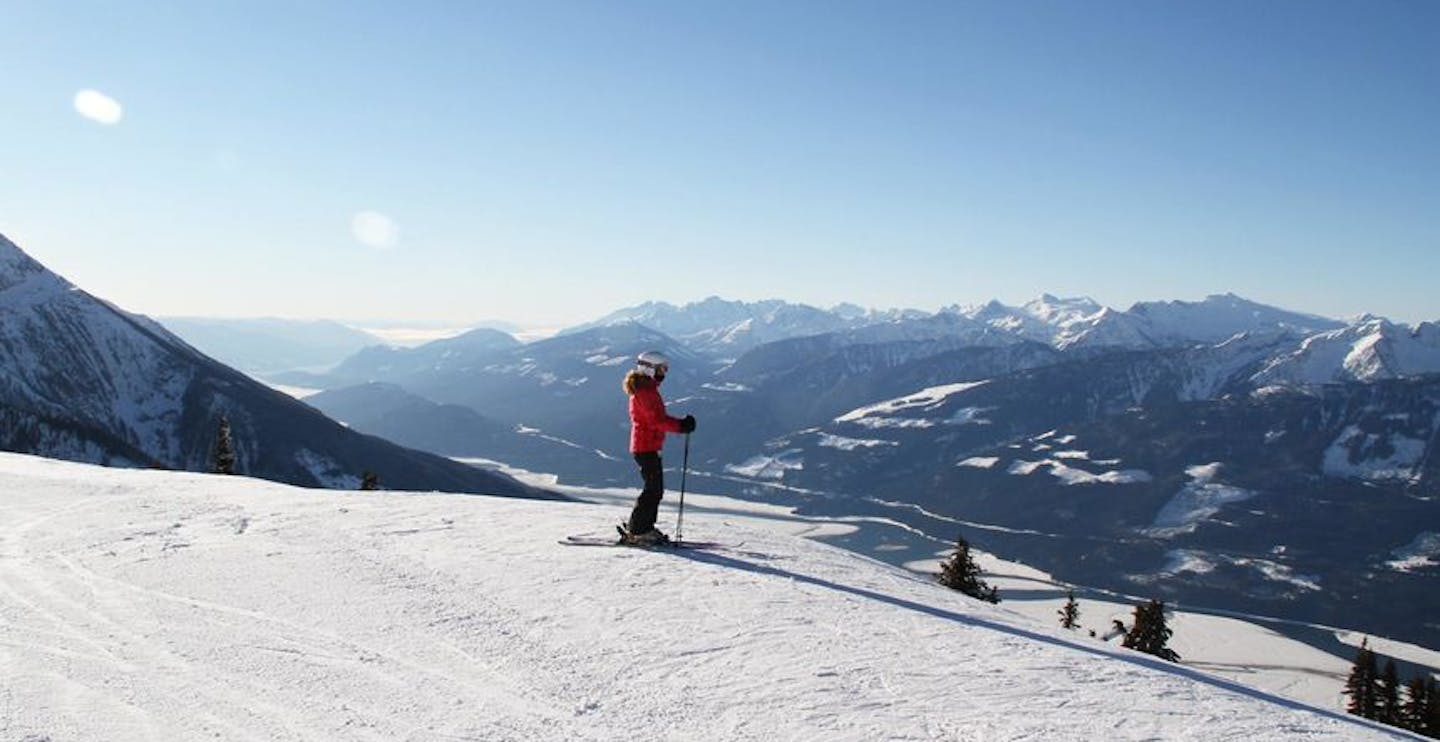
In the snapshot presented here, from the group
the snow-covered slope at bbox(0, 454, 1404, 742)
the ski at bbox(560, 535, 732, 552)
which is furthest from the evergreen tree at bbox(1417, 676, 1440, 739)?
the ski at bbox(560, 535, 732, 552)

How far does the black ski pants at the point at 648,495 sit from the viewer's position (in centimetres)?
1561

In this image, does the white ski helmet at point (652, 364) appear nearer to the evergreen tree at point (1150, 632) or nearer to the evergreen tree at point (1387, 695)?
the evergreen tree at point (1150, 632)

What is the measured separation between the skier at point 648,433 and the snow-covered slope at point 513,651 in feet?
3.34

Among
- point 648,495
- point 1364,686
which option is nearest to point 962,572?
point 1364,686

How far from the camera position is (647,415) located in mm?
15398

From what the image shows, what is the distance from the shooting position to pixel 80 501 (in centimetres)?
1661

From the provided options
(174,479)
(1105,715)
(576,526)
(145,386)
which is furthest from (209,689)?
(145,386)

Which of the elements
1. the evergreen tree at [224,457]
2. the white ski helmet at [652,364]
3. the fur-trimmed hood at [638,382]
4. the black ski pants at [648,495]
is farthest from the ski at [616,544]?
the evergreen tree at [224,457]

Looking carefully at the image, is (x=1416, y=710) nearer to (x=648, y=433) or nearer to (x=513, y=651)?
(x=648, y=433)

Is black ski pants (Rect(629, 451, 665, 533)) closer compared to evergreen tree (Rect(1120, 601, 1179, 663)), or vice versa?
black ski pants (Rect(629, 451, 665, 533))

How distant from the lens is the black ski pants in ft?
51.2

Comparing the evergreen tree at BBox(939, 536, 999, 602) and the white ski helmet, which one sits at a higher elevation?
the white ski helmet

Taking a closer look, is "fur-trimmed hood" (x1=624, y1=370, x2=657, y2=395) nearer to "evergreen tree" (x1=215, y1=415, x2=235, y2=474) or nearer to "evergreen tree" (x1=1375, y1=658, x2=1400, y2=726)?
"evergreen tree" (x1=1375, y1=658, x2=1400, y2=726)

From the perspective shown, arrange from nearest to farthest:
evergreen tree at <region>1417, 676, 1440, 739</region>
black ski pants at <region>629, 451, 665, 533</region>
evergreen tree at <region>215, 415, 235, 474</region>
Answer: black ski pants at <region>629, 451, 665, 533</region>
evergreen tree at <region>1417, 676, 1440, 739</region>
evergreen tree at <region>215, 415, 235, 474</region>
